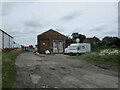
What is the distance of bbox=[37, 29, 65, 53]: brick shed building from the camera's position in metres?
35.5

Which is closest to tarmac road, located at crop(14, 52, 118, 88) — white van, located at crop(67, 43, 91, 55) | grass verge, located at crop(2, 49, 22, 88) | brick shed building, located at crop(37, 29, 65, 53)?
grass verge, located at crop(2, 49, 22, 88)

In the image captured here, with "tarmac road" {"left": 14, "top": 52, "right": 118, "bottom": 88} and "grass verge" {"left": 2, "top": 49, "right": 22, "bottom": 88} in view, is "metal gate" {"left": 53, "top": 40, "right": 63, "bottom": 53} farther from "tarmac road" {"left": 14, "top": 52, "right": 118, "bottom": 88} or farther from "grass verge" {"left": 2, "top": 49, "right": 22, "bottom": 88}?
"tarmac road" {"left": 14, "top": 52, "right": 118, "bottom": 88}

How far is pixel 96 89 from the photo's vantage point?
4.99m

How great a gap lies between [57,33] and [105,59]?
26.3 meters

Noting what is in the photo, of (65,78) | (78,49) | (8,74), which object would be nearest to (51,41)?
(78,49)

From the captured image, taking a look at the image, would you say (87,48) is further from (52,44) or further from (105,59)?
(105,59)

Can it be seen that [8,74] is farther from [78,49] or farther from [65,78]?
[78,49]

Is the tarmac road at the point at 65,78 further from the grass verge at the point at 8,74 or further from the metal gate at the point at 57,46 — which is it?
the metal gate at the point at 57,46

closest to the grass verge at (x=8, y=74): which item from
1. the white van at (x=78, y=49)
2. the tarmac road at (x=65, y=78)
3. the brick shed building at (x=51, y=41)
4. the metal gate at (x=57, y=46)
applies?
the tarmac road at (x=65, y=78)

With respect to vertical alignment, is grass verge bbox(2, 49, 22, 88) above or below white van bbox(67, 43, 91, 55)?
below

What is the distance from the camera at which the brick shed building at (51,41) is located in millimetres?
35469

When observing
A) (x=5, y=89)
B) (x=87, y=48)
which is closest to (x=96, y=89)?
(x=5, y=89)

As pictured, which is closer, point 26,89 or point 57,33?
point 26,89

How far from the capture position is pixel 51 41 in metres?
36.1
